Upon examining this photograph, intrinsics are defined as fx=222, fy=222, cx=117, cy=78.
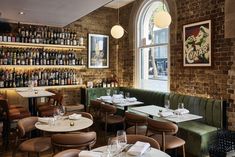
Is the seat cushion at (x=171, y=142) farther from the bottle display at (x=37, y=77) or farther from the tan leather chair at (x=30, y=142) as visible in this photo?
the bottle display at (x=37, y=77)

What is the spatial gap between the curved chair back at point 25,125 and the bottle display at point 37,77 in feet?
9.97

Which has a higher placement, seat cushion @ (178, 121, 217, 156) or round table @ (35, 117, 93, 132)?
round table @ (35, 117, 93, 132)

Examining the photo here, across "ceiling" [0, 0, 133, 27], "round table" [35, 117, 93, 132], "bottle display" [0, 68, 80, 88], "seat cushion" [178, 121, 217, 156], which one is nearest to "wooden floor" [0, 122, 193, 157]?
"seat cushion" [178, 121, 217, 156]

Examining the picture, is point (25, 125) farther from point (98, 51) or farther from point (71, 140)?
point (98, 51)

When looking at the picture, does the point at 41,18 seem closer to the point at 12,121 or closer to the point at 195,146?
the point at 12,121

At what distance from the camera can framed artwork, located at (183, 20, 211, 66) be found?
4.39m

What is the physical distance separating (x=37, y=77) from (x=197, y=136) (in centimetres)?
449

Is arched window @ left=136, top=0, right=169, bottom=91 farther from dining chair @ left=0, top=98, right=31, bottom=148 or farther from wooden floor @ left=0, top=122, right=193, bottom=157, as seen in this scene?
dining chair @ left=0, top=98, right=31, bottom=148

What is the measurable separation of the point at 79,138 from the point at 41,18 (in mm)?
4106

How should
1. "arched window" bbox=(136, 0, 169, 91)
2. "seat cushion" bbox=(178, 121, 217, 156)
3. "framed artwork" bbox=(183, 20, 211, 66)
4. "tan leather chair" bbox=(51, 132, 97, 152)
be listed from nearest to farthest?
"tan leather chair" bbox=(51, 132, 97, 152) < "seat cushion" bbox=(178, 121, 217, 156) < "framed artwork" bbox=(183, 20, 211, 66) < "arched window" bbox=(136, 0, 169, 91)

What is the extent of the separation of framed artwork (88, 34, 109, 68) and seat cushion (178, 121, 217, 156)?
3.89 meters

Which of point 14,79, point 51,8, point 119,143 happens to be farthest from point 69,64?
point 119,143

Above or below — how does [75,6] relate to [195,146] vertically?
above

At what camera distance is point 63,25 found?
21.0 ft
